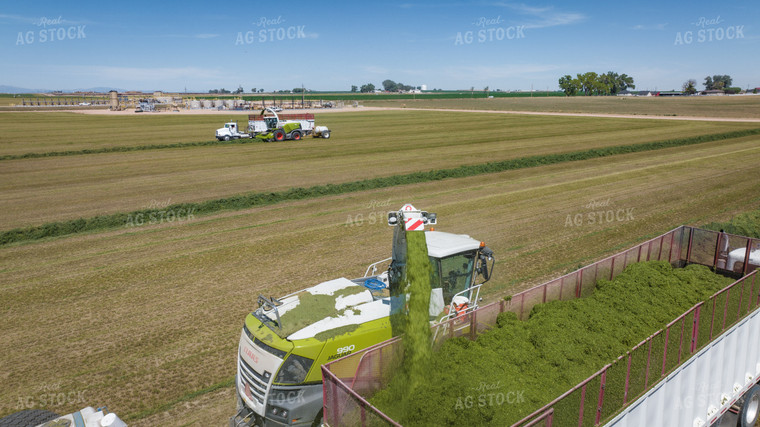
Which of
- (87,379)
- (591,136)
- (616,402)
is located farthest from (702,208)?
(591,136)

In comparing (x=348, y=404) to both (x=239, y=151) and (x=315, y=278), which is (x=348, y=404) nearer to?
(x=315, y=278)

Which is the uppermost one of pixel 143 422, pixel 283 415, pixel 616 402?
Result: pixel 616 402

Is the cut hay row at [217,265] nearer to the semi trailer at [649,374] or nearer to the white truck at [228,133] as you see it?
the semi trailer at [649,374]

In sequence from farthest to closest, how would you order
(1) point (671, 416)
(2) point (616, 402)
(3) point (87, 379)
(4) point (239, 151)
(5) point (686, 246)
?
(4) point (239, 151) < (5) point (686, 246) < (3) point (87, 379) < (1) point (671, 416) < (2) point (616, 402)

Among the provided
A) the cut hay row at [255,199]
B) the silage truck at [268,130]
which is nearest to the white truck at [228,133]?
the silage truck at [268,130]

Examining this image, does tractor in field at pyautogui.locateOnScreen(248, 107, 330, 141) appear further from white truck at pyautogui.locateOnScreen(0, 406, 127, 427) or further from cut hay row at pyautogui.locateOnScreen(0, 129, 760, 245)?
white truck at pyautogui.locateOnScreen(0, 406, 127, 427)

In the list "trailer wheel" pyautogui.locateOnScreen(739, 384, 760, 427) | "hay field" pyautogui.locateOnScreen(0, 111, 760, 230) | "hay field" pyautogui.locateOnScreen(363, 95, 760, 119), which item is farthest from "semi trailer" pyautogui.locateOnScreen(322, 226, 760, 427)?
"hay field" pyautogui.locateOnScreen(363, 95, 760, 119)

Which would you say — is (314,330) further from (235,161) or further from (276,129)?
(276,129)
